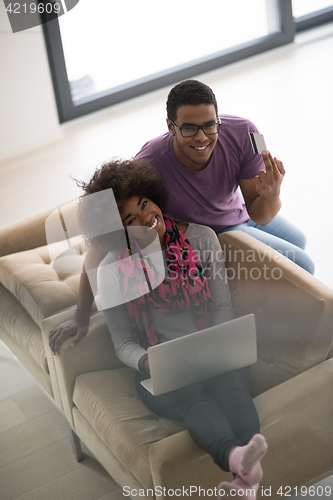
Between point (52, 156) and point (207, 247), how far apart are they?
2576 millimetres

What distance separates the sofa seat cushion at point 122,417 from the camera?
1.20 metres

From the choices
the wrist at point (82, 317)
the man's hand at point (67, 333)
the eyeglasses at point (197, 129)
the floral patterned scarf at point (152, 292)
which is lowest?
the man's hand at point (67, 333)

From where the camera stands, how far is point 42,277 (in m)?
1.73

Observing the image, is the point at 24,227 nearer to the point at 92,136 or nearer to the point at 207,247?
the point at 207,247

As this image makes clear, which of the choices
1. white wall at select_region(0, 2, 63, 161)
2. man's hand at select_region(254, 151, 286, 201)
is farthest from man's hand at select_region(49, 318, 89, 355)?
white wall at select_region(0, 2, 63, 161)

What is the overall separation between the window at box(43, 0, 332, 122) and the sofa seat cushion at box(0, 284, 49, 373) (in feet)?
8.76

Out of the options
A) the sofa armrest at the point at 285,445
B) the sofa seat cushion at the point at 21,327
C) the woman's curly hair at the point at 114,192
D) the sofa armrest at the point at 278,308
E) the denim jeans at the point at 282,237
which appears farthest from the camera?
the denim jeans at the point at 282,237

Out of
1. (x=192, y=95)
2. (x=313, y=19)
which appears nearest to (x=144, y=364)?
(x=192, y=95)

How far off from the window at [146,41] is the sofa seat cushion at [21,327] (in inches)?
105

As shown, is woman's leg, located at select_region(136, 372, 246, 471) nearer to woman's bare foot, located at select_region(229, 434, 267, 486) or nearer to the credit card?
woman's bare foot, located at select_region(229, 434, 267, 486)

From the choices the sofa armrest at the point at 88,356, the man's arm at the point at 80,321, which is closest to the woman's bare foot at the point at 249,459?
the sofa armrest at the point at 88,356

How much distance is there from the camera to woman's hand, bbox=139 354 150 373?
1.29 m

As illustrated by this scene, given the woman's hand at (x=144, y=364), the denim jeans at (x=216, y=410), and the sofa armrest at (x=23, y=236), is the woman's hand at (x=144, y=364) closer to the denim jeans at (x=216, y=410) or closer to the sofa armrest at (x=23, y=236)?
the denim jeans at (x=216, y=410)

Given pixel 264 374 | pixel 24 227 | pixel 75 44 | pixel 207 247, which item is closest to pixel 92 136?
pixel 75 44
